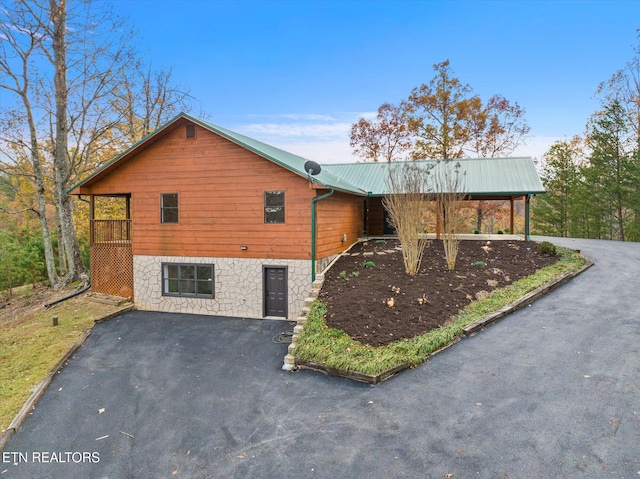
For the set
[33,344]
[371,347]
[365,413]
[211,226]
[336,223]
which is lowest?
[33,344]

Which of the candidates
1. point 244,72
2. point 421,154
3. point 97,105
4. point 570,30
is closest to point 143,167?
point 97,105

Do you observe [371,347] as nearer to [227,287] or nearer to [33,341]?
[227,287]

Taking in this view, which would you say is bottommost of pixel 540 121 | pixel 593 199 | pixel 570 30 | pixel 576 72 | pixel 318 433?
pixel 318 433

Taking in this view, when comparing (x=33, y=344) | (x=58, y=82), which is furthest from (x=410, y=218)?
(x=58, y=82)

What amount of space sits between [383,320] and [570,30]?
64.0 feet

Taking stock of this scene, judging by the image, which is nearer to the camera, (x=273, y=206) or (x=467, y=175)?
(x=273, y=206)

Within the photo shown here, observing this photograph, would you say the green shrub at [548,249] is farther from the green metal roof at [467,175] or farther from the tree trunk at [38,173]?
the tree trunk at [38,173]

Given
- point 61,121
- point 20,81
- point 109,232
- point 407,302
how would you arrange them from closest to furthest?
point 407,302, point 109,232, point 61,121, point 20,81

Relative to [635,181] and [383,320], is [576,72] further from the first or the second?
[383,320]

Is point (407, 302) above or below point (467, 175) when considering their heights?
below

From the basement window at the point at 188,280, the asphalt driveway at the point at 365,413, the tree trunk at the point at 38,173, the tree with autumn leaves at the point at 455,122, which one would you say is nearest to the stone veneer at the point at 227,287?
the basement window at the point at 188,280

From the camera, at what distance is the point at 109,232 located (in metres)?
12.5

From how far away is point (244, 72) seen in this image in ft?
69.1

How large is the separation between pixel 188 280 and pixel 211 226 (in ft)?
6.51
